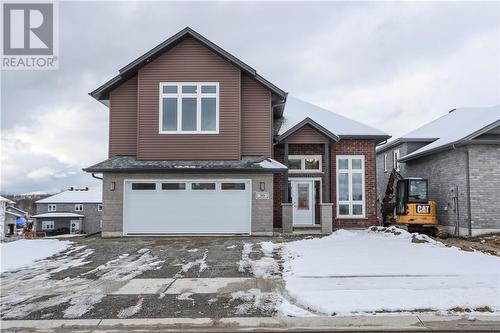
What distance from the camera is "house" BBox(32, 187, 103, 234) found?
199ft

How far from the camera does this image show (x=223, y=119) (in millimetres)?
16375

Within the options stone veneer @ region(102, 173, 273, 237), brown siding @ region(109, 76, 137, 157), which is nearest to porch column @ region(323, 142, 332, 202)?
stone veneer @ region(102, 173, 273, 237)

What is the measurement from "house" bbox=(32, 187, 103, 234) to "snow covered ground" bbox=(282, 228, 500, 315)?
5501cm

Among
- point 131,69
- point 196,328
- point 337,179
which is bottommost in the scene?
point 196,328

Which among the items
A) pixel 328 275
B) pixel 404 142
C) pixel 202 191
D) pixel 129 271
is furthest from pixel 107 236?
pixel 404 142

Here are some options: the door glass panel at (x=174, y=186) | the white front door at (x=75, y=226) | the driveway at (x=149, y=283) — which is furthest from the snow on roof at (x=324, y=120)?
the white front door at (x=75, y=226)

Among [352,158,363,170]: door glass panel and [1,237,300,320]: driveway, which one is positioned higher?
[352,158,363,170]: door glass panel

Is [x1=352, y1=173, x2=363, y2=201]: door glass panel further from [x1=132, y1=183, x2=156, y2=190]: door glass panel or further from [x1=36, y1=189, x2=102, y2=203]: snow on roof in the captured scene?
[x1=36, y1=189, x2=102, y2=203]: snow on roof

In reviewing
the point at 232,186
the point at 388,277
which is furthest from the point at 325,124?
the point at 388,277

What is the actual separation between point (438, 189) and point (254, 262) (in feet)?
42.7

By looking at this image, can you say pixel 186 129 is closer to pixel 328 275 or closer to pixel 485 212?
pixel 328 275

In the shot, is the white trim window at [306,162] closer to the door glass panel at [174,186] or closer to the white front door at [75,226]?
the door glass panel at [174,186]

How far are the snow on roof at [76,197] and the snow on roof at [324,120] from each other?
159 feet

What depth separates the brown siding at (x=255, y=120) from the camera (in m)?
17.0
